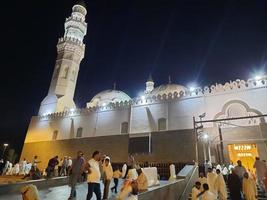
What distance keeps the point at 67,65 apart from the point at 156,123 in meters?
15.6

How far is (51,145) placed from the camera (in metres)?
23.1

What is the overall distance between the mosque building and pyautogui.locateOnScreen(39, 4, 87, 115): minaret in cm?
12

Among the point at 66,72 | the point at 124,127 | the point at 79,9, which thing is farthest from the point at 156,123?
the point at 79,9

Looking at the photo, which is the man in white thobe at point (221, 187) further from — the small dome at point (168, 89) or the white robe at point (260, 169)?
the small dome at point (168, 89)

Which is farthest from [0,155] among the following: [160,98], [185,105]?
[185,105]

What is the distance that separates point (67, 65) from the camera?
89.1 ft

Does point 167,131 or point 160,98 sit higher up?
point 160,98

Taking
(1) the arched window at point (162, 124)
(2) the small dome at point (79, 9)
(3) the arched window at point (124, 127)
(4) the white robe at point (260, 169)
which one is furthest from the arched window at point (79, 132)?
(2) the small dome at point (79, 9)

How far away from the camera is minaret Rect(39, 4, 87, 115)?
25.8 metres

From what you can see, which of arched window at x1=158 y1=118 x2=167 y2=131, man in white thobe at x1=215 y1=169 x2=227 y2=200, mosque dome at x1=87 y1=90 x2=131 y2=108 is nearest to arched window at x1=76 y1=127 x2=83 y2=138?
mosque dome at x1=87 y1=90 x2=131 y2=108

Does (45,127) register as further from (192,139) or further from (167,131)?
(192,139)

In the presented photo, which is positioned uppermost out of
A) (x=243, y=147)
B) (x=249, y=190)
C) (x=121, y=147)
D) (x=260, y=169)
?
(x=121, y=147)

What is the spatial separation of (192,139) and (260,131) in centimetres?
440

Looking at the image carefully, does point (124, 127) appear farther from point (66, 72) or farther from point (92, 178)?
point (92, 178)
